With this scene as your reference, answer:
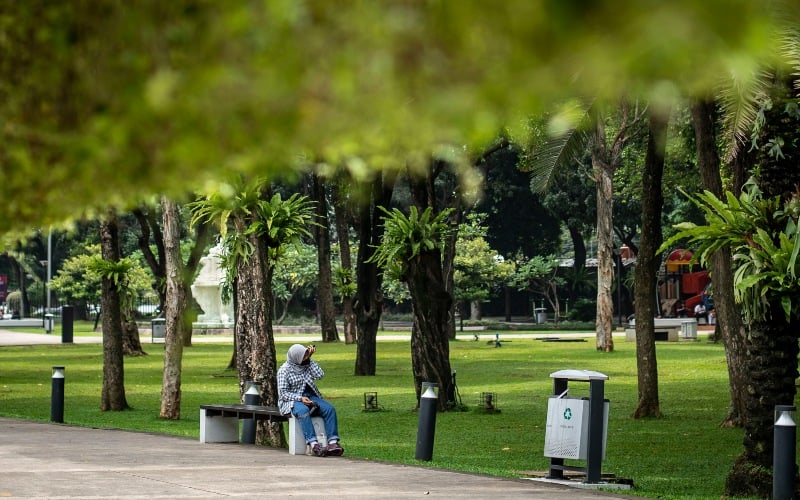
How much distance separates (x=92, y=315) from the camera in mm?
86125

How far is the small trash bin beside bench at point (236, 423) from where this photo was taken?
48.5 ft

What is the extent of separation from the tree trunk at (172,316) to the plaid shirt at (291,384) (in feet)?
19.7

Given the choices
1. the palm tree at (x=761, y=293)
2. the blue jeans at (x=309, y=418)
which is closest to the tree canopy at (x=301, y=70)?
the palm tree at (x=761, y=293)

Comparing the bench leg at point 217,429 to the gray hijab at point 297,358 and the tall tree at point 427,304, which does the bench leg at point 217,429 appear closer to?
the gray hijab at point 297,358

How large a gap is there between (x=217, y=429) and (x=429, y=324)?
22.2 feet

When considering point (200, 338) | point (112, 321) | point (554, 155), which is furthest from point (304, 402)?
point (200, 338)

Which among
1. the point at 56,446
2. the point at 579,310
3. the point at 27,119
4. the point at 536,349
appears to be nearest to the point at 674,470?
the point at 56,446

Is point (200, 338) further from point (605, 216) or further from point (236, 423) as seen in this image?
point (236, 423)

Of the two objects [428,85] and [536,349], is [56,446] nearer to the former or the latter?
[428,85]

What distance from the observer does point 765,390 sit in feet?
38.6

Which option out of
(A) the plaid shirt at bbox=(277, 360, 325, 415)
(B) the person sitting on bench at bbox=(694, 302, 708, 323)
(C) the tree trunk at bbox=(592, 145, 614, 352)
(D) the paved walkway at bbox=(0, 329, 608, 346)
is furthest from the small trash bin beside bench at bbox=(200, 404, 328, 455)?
(B) the person sitting on bench at bbox=(694, 302, 708, 323)

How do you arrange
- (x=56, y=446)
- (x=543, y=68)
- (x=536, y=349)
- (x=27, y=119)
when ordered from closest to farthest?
(x=543, y=68) < (x=27, y=119) < (x=56, y=446) < (x=536, y=349)

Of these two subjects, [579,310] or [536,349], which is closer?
[536,349]

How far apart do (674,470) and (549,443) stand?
247cm
